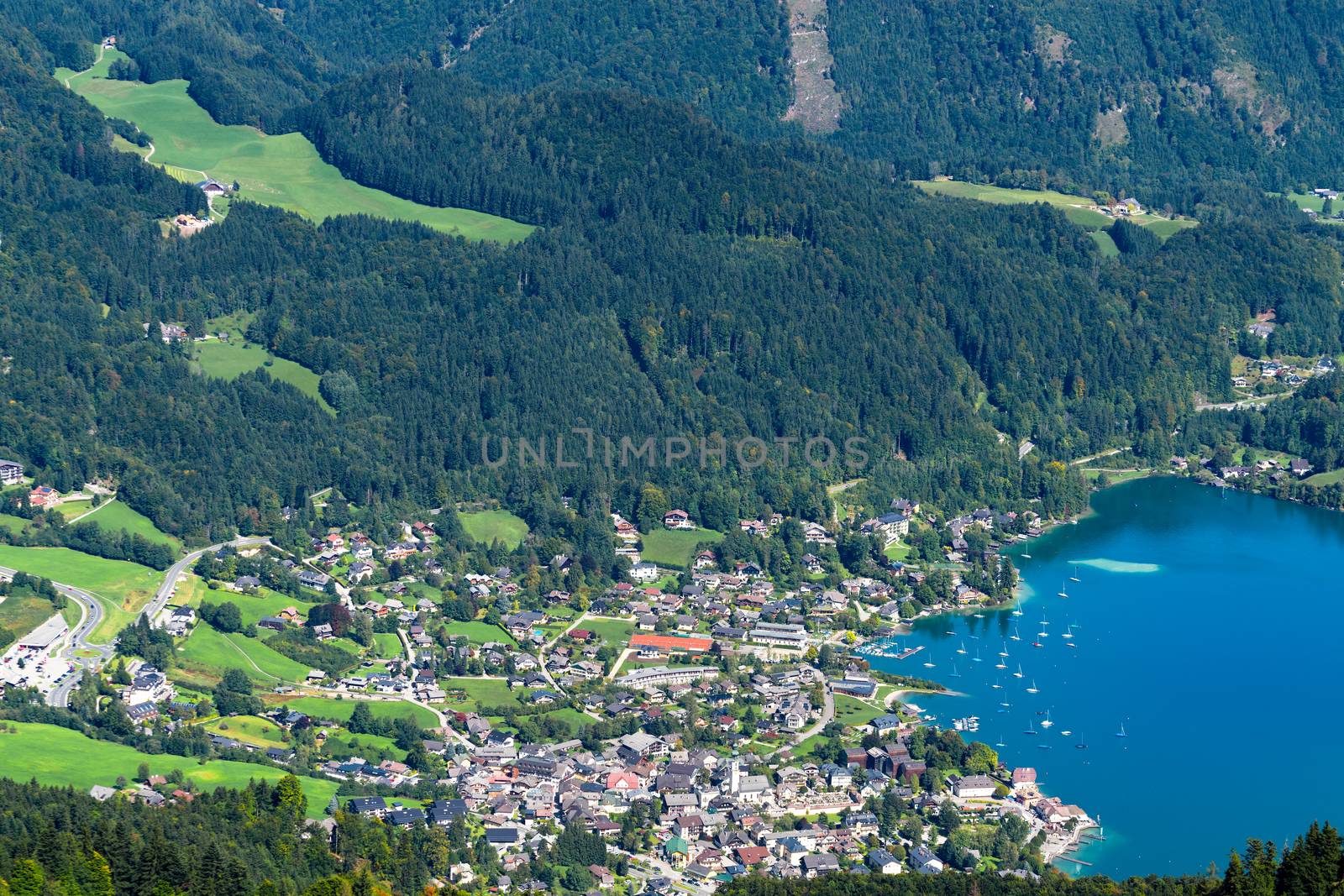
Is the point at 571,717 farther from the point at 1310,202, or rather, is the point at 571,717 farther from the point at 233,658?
the point at 1310,202

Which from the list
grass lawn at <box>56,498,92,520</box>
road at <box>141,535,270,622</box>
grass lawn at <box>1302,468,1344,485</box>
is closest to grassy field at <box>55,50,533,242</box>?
road at <box>141,535,270,622</box>

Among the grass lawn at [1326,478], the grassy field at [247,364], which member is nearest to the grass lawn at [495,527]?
the grassy field at [247,364]

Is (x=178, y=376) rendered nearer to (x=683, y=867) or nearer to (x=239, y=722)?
(x=239, y=722)

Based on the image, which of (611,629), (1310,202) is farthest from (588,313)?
(1310,202)

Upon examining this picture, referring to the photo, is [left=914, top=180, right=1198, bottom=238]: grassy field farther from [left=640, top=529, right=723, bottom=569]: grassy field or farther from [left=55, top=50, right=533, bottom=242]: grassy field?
[left=640, top=529, right=723, bottom=569]: grassy field

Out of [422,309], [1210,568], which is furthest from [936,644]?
[422,309]
